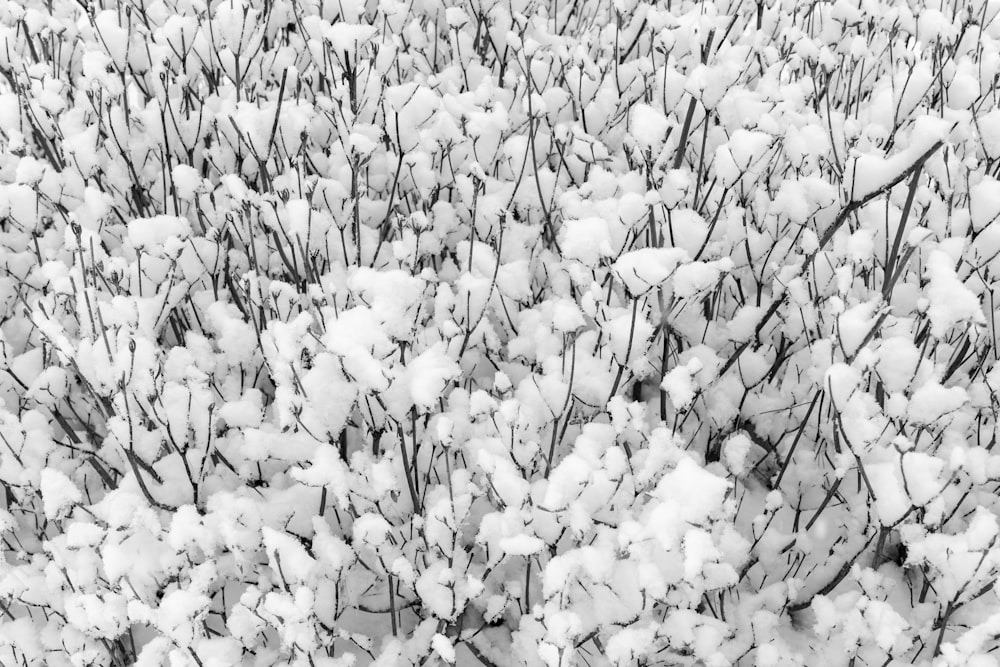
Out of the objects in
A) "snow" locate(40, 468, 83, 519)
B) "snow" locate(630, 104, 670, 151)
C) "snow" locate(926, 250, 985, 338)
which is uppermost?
"snow" locate(630, 104, 670, 151)

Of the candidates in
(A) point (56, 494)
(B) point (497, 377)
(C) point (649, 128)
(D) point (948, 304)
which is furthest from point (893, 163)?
(A) point (56, 494)

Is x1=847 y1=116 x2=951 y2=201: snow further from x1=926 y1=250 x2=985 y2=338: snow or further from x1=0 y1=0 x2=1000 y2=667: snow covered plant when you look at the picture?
x1=926 y1=250 x2=985 y2=338: snow

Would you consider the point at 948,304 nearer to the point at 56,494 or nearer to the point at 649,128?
the point at 649,128

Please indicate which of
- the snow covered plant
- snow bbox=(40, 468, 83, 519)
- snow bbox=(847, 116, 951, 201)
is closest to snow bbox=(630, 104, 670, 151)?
the snow covered plant

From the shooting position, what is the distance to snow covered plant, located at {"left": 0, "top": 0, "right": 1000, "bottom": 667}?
134cm

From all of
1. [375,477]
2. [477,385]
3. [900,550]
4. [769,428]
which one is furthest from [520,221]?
[900,550]

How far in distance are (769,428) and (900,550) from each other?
412 millimetres

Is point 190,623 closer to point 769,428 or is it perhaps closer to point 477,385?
point 477,385

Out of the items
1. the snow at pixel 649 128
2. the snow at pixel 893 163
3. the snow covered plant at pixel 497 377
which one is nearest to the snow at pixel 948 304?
the snow covered plant at pixel 497 377

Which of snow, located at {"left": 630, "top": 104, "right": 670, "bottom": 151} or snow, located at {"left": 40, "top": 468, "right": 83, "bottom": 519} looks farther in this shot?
snow, located at {"left": 630, "top": 104, "right": 670, "bottom": 151}

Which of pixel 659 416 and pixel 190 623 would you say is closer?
pixel 190 623

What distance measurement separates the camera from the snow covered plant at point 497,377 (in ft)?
4.39

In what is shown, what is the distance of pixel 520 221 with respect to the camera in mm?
2402

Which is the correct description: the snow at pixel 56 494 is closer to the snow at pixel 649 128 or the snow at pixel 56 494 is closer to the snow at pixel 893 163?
the snow at pixel 649 128
